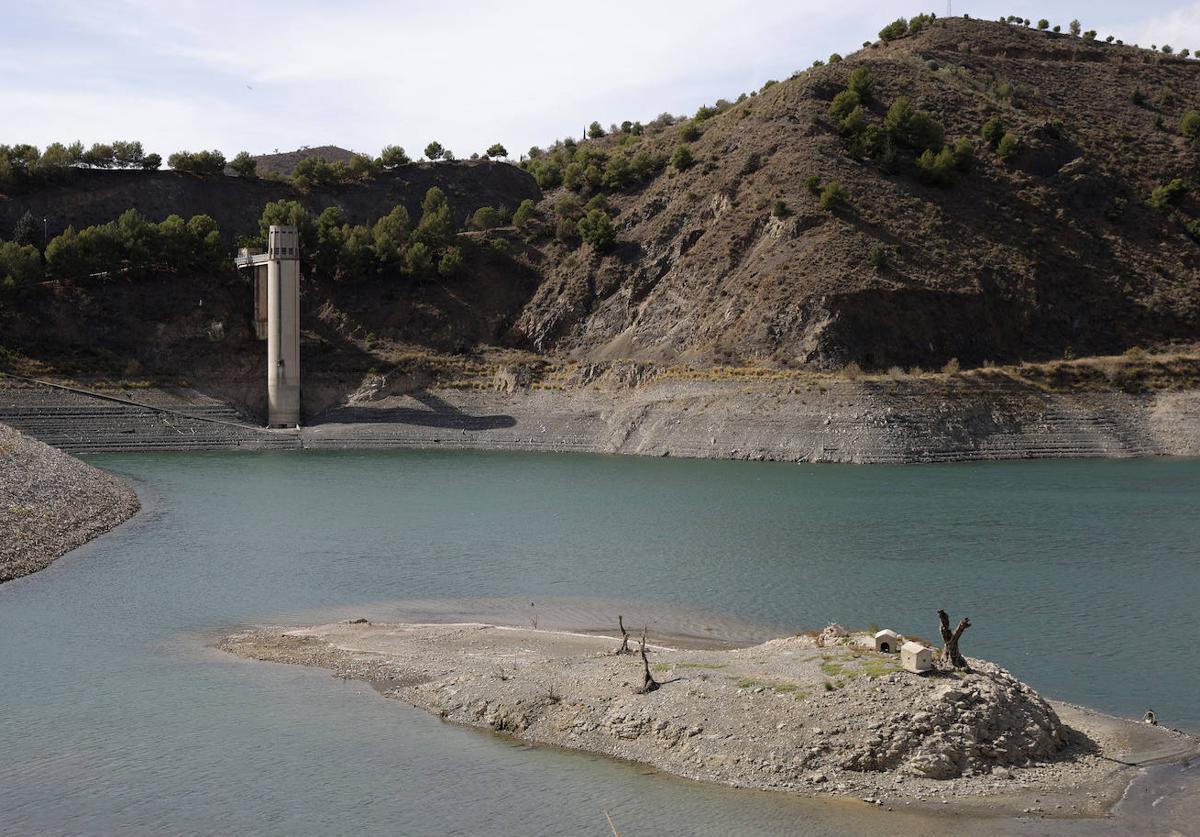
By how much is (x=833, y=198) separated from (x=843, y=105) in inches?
576

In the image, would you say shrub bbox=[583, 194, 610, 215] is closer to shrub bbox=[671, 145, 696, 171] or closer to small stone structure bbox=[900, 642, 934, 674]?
shrub bbox=[671, 145, 696, 171]

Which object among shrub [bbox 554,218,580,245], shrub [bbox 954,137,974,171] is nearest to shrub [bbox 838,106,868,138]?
shrub [bbox 954,137,974,171]

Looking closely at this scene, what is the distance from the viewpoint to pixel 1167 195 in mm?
96375

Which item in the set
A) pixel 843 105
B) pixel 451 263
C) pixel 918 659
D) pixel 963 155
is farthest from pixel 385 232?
pixel 918 659

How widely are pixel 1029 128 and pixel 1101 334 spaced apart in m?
25.9

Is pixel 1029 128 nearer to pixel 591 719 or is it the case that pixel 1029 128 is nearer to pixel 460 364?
pixel 460 364

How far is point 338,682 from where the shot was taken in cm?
2517

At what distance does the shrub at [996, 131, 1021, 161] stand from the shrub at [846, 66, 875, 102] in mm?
12312

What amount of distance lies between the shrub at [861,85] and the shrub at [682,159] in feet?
48.9

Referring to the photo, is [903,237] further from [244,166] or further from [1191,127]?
[244,166]

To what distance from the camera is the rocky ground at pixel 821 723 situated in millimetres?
18688

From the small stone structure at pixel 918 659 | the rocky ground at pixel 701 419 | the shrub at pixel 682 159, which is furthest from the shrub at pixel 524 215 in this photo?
the small stone structure at pixel 918 659

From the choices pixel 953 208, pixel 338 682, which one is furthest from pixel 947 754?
pixel 953 208

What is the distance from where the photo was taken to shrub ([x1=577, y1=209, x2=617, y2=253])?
4060 inches
